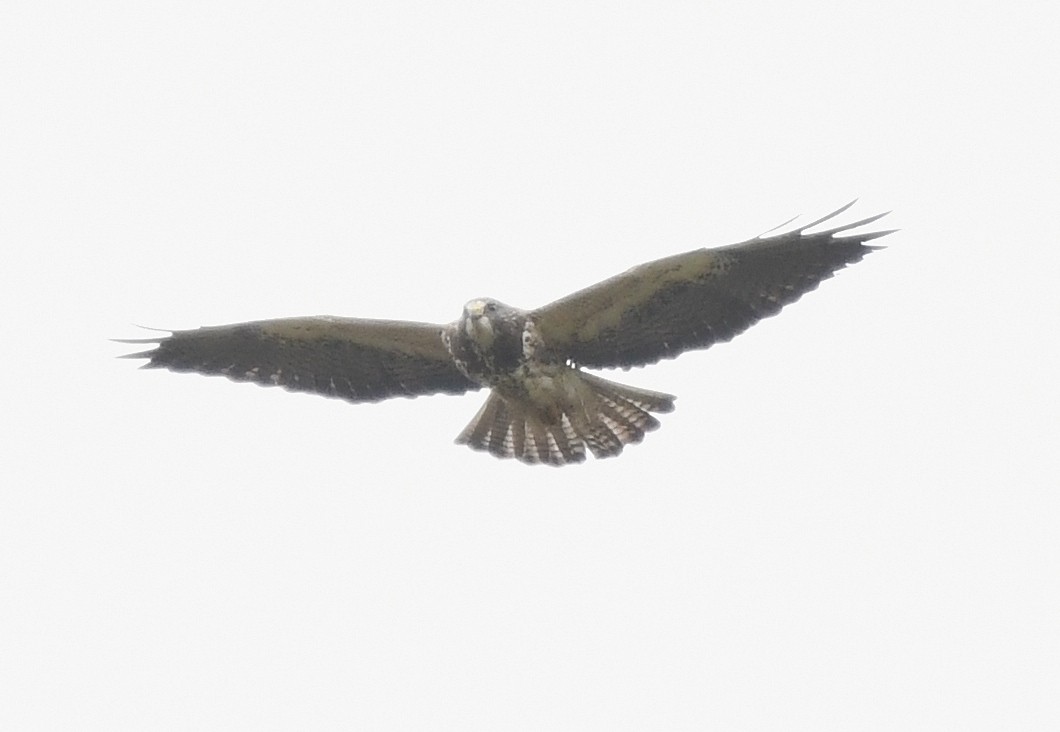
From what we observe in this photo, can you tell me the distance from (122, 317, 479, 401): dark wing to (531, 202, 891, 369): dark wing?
853 mm

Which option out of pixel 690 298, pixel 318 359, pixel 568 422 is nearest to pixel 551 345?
pixel 568 422

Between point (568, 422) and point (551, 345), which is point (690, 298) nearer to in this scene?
point (551, 345)

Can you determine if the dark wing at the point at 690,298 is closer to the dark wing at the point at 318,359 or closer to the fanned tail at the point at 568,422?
the fanned tail at the point at 568,422

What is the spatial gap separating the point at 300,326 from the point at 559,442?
1784 mm

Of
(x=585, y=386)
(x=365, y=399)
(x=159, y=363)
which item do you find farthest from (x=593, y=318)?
(x=159, y=363)

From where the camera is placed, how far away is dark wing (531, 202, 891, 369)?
13.4 meters

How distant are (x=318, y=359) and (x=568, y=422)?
5.34 feet

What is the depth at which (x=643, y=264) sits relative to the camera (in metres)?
13.4

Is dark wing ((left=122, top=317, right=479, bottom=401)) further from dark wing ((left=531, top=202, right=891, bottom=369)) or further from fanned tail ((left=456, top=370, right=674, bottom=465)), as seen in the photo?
dark wing ((left=531, top=202, right=891, bottom=369))

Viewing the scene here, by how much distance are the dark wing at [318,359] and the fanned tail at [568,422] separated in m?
0.29

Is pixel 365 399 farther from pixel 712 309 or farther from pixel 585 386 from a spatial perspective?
pixel 712 309

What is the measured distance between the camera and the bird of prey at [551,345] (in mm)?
13500

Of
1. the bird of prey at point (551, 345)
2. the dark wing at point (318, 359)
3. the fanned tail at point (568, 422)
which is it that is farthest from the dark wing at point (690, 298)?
the dark wing at point (318, 359)

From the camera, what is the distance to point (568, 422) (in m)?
14.5
